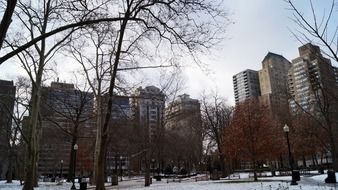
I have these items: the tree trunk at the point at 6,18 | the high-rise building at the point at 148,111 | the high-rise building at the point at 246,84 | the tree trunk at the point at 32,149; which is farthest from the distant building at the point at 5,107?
the high-rise building at the point at 246,84

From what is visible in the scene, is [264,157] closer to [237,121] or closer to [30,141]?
[237,121]

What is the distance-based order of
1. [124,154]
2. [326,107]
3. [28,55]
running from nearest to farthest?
1. [28,55]
2. [326,107]
3. [124,154]

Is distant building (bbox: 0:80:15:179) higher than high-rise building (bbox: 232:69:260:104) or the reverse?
the reverse

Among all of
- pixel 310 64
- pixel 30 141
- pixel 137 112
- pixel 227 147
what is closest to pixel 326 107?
pixel 310 64

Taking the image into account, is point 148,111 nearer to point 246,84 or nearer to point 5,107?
point 5,107

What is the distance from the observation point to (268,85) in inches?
2756

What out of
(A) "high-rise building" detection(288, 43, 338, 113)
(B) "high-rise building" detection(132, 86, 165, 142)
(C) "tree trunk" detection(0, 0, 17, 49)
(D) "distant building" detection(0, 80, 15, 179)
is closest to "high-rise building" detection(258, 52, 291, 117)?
(A) "high-rise building" detection(288, 43, 338, 113)

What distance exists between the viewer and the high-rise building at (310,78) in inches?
771

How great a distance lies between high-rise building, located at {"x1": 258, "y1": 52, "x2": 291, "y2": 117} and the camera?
4695 centimetres

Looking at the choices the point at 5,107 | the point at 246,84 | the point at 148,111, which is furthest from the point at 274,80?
the point at 5,107

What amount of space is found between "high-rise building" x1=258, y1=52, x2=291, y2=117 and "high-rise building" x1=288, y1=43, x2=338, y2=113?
209cm

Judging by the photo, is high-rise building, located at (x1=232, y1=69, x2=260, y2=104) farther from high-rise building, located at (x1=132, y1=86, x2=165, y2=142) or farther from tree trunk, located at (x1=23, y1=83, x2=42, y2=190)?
tree trunk, located at (x1=23, y1=83, x2=42, y2=190)

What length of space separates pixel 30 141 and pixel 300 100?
28374mm

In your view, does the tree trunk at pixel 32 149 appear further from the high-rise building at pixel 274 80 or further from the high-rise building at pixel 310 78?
the high-rise building at pixel 274 80
